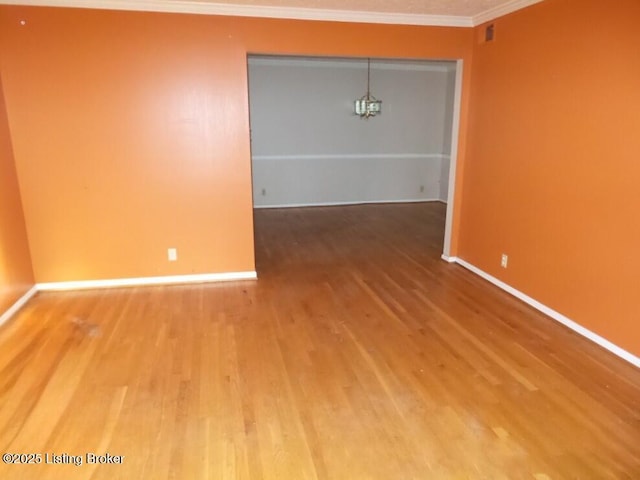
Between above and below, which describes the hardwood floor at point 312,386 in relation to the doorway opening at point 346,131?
below

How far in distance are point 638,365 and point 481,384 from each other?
1063 millimetres

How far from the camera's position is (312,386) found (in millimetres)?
2643

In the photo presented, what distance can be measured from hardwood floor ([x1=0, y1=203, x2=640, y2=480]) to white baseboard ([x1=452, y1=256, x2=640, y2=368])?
2.5 inches

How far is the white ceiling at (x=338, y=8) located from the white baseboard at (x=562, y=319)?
237cm

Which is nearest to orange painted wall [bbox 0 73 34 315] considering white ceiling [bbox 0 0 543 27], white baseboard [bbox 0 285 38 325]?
white baseboard [bbox 0 285 38 325]

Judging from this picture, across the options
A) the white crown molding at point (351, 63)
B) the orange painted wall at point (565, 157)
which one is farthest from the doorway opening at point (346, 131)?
the orange painted wall at point (565, 157)

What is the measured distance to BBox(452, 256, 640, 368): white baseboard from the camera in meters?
2.93

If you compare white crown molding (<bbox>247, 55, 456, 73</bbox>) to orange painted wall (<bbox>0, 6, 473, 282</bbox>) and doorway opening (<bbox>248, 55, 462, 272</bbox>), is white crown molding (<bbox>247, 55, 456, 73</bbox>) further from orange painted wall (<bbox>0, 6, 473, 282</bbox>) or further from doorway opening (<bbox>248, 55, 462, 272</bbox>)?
orange painted wall (<bbox>0, 6, 473, 282</bbox>)

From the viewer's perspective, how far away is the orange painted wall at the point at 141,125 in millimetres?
3734

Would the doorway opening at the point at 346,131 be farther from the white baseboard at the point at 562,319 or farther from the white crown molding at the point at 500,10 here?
the white baseboard at the point at 562,319

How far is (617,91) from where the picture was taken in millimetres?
2863

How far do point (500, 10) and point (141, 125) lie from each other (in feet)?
10.8

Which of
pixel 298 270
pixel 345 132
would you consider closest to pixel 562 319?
pixel 298 270

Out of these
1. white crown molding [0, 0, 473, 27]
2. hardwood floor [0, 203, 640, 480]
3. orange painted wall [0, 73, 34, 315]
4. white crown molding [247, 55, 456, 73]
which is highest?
white crown molding [247, 55, 456, 73]
